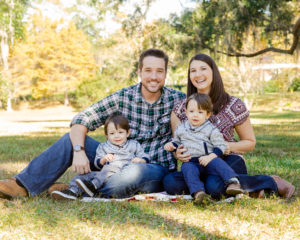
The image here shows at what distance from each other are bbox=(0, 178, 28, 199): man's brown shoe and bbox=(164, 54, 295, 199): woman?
133 cm

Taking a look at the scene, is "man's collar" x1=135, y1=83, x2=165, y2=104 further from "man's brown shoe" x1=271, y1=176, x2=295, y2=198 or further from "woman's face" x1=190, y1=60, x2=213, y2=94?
"man's brown shoe" x1=271, y1=176, x2=295, y2=198

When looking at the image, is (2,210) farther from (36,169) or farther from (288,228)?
(288,228)

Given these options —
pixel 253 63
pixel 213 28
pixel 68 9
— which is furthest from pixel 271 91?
pixel 68 9

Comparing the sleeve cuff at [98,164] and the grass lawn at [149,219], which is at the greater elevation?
the sleeve cuff at [98,164]

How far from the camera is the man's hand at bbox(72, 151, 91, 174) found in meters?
3.28

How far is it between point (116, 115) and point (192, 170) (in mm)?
912

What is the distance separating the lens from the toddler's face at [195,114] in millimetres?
3254

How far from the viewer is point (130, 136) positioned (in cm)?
362

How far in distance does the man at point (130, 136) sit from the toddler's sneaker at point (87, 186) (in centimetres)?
A: 11

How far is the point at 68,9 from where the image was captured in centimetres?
4325

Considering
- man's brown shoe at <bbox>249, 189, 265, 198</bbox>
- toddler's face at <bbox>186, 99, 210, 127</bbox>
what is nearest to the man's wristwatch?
toddler's face at <bbox>186, 99, 210, 127</bbox>

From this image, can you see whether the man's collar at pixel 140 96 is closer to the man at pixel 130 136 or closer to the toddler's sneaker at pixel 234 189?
the man at pixel 130 136

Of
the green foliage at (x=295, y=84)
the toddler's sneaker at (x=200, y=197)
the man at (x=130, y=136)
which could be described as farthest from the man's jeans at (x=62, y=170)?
the green foliage at (x=295, y=84)

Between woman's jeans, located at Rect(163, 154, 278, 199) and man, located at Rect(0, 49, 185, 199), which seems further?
man, located at Rect(0, 49, 185, 199)
